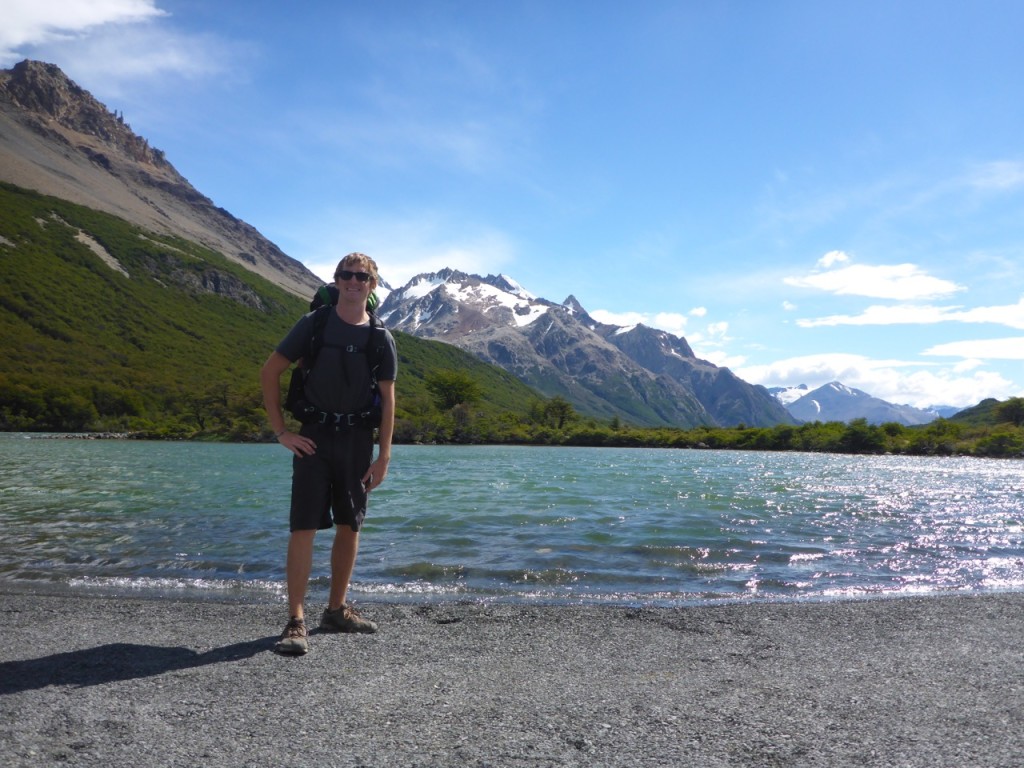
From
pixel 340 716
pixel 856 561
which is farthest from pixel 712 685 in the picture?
pixel 856 561

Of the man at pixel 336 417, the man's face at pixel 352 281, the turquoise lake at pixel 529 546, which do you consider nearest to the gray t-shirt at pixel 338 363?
the man at pixel 336 417

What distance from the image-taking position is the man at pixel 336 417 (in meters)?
6.66

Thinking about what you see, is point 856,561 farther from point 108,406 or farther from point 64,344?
point 64,344

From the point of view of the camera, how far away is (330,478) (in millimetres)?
6844

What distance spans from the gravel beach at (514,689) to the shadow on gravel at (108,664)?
1.0 inches

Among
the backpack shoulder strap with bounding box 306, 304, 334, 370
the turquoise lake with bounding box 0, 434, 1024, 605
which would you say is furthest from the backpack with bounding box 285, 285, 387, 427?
the turquoise lake with bounding box 0, 434, 1024, 605

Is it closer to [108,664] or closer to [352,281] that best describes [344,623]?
[108,664]

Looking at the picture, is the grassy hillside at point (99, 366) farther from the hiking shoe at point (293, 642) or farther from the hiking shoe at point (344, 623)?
the hiking shoe at point (293, 642)

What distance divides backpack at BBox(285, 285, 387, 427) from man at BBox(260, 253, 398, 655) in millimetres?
12

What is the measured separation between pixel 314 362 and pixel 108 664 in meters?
3.03

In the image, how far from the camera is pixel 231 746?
13.2ft

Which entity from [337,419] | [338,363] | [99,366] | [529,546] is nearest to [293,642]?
[337,419]

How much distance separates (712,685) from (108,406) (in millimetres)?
143337

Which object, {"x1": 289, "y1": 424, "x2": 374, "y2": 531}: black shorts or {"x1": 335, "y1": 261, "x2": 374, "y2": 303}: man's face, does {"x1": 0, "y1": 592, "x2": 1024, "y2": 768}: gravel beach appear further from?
{"x1": 335, "y1": 261, "x2": 374, "y2": 303}: man's face
